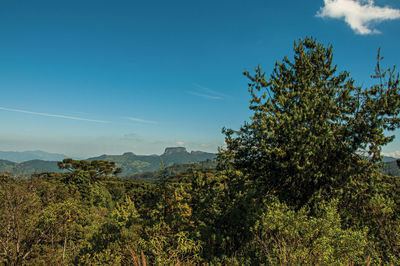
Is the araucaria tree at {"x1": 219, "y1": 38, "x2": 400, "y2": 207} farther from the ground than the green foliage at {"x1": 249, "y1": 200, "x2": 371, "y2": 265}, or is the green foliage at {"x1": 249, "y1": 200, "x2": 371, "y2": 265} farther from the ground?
the araucaria tree at {"x1": 219, "y1": 38, "x2": 400, "y2": 207}

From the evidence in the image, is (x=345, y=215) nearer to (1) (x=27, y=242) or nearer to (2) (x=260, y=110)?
(2) (x=260, y=110)

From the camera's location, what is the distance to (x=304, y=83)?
47.0 ft

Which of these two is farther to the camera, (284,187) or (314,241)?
(284,187)

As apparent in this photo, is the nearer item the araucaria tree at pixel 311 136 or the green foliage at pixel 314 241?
the green foliage at pixel 314 241

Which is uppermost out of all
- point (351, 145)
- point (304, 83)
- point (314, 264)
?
point (304, 83)

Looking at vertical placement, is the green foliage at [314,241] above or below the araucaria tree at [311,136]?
below

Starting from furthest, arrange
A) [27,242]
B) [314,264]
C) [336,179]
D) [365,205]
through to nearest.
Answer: [27,242]
[365,205]
[336,179]
[314,264]

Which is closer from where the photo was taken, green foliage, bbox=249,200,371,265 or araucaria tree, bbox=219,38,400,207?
green foliage, bbox=249,200,371,265

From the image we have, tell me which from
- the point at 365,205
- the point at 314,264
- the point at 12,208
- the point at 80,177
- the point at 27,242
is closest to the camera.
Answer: the point at 314,264

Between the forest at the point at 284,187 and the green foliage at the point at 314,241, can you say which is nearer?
the green foliage at the point at 314,241


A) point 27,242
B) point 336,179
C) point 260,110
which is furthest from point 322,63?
point 27,242

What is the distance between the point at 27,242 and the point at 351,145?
27.9 m

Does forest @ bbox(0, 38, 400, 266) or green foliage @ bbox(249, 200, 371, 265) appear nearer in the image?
green foliage @ bbox(249, 200, 371, 265)

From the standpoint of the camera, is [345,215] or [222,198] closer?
[345,215]
